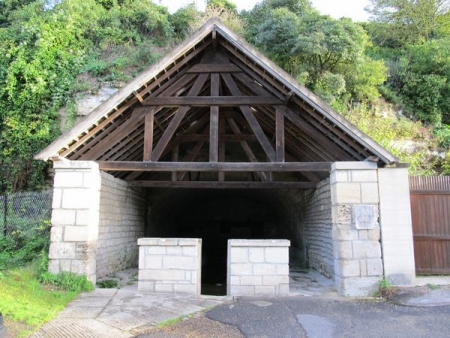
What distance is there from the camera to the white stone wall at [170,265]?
6.15 meters

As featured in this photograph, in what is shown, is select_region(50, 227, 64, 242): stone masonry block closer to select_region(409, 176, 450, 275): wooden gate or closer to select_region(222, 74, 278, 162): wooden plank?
select_region(222, 74, 278, 162): wooden plank

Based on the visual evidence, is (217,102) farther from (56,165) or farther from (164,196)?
(164,196)

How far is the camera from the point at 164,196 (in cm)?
1177

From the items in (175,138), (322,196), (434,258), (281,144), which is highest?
(175,138)

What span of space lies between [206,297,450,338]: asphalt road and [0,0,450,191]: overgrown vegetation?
22.7ft

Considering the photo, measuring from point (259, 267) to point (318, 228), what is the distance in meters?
3.34

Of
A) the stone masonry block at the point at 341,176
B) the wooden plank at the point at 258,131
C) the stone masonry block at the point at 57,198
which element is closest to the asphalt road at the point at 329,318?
the stone masonry block at the point at 341,176

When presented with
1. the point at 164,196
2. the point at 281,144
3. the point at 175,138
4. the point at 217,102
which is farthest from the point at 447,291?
the point at 164,196

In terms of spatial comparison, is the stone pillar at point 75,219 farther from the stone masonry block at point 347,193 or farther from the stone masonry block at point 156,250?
the stone masonry block at point 347,193

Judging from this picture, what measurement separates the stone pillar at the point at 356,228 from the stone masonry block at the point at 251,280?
149cm

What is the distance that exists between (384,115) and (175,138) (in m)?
8.37

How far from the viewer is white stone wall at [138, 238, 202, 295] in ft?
20.2

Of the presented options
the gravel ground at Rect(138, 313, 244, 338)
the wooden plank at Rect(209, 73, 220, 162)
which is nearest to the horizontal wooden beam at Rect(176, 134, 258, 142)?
the wooden plank at Rect(209, 73, 220, 162)

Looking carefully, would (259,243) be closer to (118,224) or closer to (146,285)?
(146,285)
